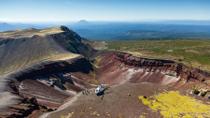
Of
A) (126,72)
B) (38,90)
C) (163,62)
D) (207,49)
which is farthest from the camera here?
(207,49)

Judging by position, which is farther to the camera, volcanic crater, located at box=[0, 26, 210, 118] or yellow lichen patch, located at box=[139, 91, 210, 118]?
volcanic crater, located at box=[0, 26, 210, 118]

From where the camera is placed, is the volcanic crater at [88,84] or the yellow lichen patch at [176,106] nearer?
the yellow lichen patch at [176,106]

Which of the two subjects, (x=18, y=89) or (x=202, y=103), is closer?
(x=202, y=103)

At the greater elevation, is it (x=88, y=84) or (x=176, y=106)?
(x=176, y=106)

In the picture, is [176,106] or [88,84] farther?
[88,84]

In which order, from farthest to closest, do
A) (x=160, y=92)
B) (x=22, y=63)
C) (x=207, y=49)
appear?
(x=22, y=63) < (x=207, y=49) < (x=160, y=92)

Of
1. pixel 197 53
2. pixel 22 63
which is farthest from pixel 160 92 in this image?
pixel 22 63

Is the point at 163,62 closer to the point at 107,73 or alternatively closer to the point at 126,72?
the point at 126,72

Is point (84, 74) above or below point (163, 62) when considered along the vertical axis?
below
